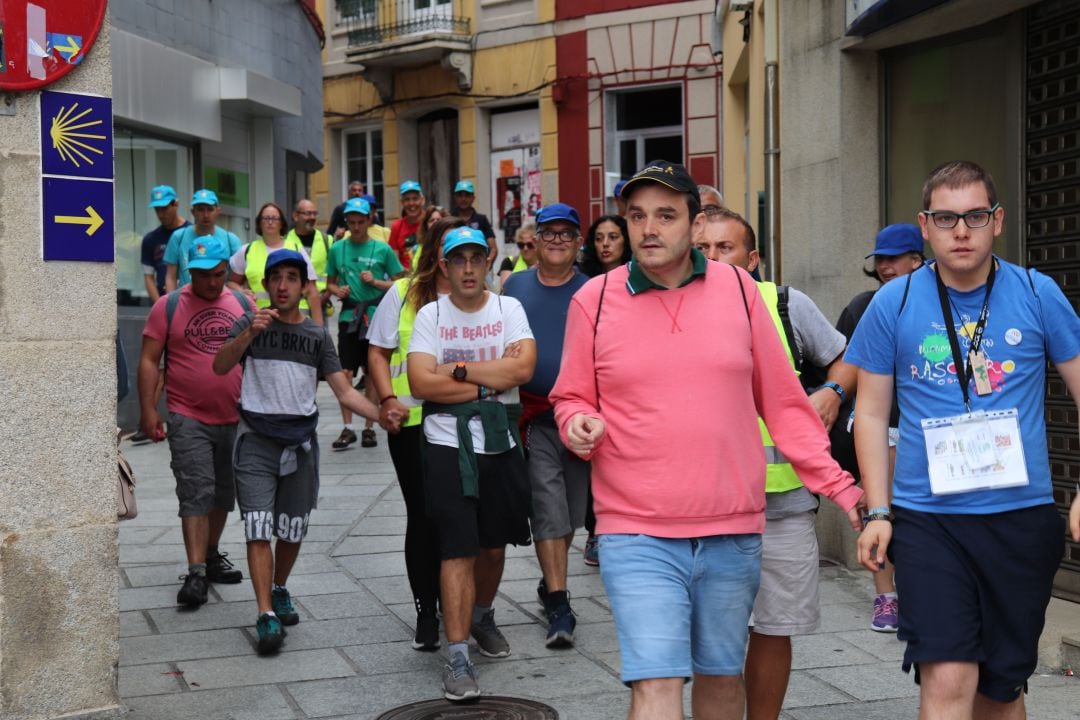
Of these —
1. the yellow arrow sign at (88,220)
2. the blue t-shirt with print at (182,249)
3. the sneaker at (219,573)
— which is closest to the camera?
the yellow arrow sign at (88,220)

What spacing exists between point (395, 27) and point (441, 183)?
3.01 m

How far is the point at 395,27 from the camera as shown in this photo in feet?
92.1

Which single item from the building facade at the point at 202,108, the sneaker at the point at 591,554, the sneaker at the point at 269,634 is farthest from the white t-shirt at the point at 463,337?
the building facade at the point at 202,108

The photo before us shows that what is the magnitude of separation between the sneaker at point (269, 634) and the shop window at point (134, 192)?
28.7 ft

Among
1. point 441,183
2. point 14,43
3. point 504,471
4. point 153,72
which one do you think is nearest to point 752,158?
point 153,72

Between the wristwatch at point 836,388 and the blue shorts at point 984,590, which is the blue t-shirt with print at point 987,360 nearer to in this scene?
the blue shorts at point 984,590

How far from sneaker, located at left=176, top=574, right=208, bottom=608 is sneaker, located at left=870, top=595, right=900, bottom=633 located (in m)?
3.26

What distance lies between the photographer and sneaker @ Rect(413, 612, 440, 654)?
6.61 metres

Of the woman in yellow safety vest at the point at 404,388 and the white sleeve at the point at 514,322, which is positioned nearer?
the white sleeve at the point at 514,322

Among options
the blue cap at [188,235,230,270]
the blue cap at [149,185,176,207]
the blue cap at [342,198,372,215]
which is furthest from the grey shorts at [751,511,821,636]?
the blue cap at [149,185,176,207]

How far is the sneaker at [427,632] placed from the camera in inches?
260

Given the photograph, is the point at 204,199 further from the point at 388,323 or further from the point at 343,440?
the point at 388,323

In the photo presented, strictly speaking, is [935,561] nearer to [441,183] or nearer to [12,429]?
[12,429]

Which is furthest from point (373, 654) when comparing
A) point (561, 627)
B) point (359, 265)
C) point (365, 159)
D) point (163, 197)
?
point (365, 159)
